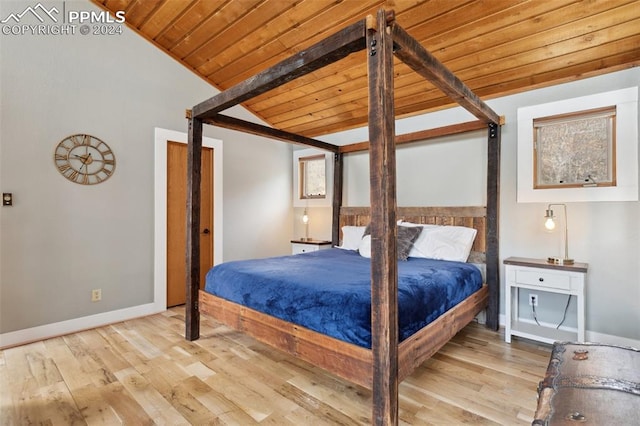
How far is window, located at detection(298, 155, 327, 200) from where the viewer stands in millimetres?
4953

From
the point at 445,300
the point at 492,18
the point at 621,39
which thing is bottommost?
the point at 445,300

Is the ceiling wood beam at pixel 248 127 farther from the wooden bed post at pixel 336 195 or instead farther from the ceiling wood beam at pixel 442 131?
the ceiling wood beam at pixel 442 131

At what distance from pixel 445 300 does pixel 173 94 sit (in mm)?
3734

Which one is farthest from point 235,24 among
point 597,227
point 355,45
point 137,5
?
point 597,227

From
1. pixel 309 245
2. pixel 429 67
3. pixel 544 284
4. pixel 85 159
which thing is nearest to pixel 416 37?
pixel 429 67

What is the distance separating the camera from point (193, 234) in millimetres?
2807

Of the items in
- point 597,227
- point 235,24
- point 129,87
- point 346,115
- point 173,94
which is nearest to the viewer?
point 597,227

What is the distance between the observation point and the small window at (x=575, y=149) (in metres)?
2.65

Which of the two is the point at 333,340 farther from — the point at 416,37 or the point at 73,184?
the point at 73,184

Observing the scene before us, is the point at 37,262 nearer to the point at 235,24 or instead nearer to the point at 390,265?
the point at 235,24

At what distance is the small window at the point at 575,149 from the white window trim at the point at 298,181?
8.57 feet

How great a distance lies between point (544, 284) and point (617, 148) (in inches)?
50.4

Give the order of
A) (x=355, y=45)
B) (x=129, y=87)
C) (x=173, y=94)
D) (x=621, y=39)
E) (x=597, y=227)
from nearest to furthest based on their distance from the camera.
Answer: (x=355, y=45) → (x=621, y=39) → (x=597, y=227) → (x=129, y=87) → (x=173, y=94)

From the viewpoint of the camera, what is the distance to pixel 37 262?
2.84 m
